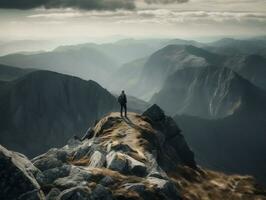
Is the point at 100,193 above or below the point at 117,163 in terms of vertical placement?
above

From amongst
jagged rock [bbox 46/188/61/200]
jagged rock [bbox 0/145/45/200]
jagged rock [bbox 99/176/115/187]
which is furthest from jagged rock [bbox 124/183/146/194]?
jagged rock [bbox 0/145/45/200]

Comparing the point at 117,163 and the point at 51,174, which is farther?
the point at 117,163

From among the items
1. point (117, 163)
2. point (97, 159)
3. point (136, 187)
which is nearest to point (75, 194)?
point (136, 187)

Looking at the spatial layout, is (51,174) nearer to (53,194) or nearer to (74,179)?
(74,179)

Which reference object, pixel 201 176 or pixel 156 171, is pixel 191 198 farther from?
pixel 201 176

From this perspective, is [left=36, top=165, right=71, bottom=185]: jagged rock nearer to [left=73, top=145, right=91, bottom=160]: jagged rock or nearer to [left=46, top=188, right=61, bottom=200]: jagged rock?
[left=46, top=188, right=61, bottom=200]: jagged rock
